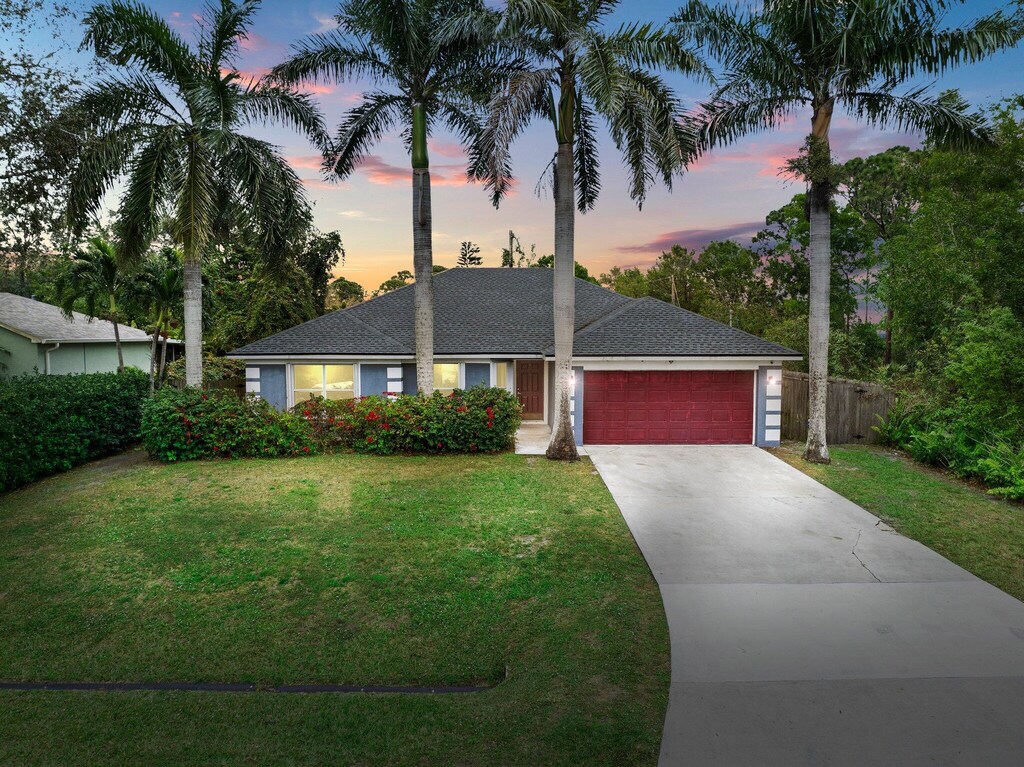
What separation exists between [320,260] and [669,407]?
20.6m

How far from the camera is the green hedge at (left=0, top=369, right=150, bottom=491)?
35.1 feet

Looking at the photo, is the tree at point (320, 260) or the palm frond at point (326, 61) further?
the tree at point (320, 260)

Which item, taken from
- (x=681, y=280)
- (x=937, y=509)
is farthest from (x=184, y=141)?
(x=681, y=280)

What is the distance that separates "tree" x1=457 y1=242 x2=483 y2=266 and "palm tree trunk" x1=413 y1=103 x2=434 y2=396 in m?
22.0

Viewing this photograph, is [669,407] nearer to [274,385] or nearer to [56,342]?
[274,385]

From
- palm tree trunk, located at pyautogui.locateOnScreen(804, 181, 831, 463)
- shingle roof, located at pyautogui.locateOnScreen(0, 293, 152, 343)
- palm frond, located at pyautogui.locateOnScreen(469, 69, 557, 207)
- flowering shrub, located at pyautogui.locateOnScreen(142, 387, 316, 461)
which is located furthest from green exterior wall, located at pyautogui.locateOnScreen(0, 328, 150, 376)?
palm tree trunk, located at pyautogui.locateOnScreen(804, 181, 831, 463)

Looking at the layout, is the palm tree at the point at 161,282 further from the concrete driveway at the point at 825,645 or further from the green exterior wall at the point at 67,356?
the concrete driveway at the point at 825,645

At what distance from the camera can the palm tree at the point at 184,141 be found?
12359 millimetres

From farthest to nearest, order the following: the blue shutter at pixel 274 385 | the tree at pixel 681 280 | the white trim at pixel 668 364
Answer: the tree at pixel 681 280
the blue shutter at pixel 274 385
the white trim at pixel 668 364

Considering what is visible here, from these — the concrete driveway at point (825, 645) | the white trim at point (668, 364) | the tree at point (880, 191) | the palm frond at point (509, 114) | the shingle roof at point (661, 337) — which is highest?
the tree at point (880, 191)

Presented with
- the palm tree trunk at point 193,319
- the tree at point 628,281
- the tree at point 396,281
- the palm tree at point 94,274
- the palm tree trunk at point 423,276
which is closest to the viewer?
the palm tree trunk at point 193,319

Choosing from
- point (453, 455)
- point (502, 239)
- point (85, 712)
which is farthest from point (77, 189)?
point (502, 239)

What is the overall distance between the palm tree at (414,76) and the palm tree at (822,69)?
200 inches

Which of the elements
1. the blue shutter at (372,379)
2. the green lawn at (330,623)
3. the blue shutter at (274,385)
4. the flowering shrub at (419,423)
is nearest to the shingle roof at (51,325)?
the blue shutter at (274,385)
